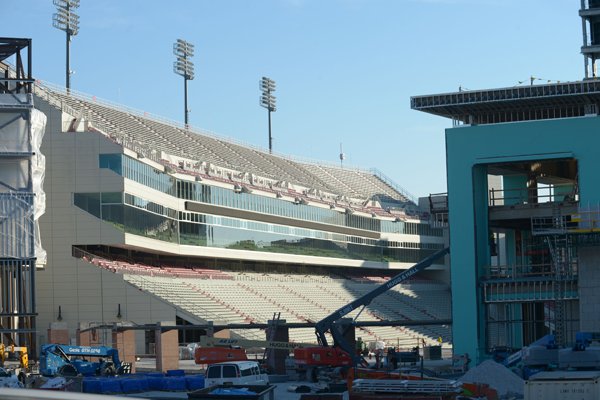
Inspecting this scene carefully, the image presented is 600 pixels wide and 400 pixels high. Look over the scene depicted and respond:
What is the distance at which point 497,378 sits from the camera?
36.3 m

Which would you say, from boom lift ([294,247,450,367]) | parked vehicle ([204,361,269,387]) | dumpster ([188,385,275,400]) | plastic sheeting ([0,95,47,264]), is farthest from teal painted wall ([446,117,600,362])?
plastic sheeting ([0,95,47,264])

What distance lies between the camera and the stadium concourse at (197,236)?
214 ft

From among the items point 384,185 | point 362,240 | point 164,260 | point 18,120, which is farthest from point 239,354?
point 384,185

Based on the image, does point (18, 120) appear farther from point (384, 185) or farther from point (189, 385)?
point (384, 185)

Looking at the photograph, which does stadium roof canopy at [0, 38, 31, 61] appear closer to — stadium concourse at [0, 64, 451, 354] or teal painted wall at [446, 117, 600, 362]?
stadium concourse at [0, 64, 451, 354]

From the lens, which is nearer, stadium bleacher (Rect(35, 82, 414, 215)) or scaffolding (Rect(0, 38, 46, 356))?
scaffolding (Rect(0, 38, 46, 356))

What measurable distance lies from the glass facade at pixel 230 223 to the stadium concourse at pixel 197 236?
0.11 meters

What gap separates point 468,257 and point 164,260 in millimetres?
37621

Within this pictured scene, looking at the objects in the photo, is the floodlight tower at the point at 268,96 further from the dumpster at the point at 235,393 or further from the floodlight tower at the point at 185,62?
the dumpster at the point at 235,393

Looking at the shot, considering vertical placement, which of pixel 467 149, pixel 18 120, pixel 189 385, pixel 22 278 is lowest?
pixel 189 385

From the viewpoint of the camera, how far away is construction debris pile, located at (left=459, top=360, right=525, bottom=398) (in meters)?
35.9

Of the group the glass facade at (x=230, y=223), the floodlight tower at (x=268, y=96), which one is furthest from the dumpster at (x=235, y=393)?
the floodlight tower at (x=268, y=96)

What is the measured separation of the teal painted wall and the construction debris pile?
653cm

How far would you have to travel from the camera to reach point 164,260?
77688mm
